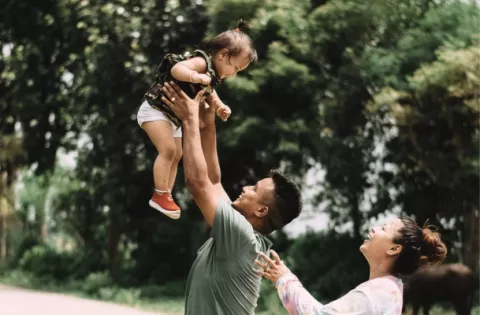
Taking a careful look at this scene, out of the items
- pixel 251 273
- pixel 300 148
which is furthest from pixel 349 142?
pixel 251 273

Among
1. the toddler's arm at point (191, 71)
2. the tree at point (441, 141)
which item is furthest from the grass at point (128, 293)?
the toddler's arm at point (191, 71)

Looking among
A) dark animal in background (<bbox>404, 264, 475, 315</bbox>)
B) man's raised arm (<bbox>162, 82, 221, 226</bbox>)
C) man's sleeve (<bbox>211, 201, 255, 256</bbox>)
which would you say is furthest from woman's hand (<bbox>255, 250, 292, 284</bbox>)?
dark animal in background (<bbox>404, 264, 475, 315</bbox>)

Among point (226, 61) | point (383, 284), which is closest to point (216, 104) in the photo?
point (226, 61)

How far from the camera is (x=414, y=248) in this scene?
319 centimetres

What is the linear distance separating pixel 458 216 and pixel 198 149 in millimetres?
9507

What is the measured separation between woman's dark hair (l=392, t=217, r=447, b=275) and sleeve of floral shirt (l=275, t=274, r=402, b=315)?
197mm

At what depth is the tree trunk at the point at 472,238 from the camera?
446 inches

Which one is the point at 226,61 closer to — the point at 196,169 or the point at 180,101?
the point at 180,101

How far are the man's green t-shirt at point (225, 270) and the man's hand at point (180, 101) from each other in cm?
36

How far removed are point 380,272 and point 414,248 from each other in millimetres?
180

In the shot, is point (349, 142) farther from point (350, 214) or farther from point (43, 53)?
point (43, 53)

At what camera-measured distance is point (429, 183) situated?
1168 centimetres

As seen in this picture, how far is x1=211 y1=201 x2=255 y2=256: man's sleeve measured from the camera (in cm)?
269

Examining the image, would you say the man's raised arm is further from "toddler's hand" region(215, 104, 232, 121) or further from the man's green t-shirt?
"toddler's hand" region(215, 104, 232, 121)
